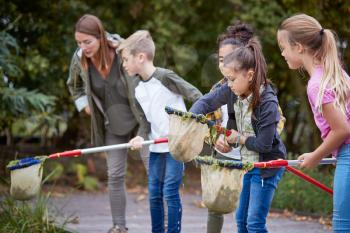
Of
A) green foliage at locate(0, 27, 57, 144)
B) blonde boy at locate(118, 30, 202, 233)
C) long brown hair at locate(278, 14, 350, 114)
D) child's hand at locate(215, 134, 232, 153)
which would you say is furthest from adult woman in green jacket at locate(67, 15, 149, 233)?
long brown hair at locate(278, 14, 350, 114)

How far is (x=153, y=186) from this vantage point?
5.75 m

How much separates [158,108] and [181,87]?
0.27m

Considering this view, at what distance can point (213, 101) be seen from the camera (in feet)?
Answer: 16.2

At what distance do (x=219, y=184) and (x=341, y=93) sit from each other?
2.60 ft

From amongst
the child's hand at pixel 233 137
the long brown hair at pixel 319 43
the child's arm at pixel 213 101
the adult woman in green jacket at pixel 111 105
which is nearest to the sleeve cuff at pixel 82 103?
Result: the adult woman in green jacket at pixel 111 105

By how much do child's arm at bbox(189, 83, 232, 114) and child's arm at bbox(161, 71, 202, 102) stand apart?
1.46ft

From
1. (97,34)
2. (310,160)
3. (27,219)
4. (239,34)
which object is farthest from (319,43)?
(27,219)

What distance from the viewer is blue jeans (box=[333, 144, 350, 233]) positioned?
4.07 metres

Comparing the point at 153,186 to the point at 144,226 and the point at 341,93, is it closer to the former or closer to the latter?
the point at 144,226

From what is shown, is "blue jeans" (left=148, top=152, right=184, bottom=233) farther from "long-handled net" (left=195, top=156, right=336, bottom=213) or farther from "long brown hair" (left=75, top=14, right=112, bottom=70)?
"long-handled net" (left=195, top=156, right=336, bottom=213)

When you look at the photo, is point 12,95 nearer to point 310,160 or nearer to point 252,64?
point 252,64

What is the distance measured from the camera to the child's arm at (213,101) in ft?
16.0

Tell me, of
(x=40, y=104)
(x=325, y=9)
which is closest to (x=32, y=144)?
(x=40, y=104)

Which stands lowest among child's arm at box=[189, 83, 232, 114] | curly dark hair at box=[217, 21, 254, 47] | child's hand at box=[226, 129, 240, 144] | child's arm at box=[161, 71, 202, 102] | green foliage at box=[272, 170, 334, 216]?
green foliage at box=[272, 170, 334, 216]
